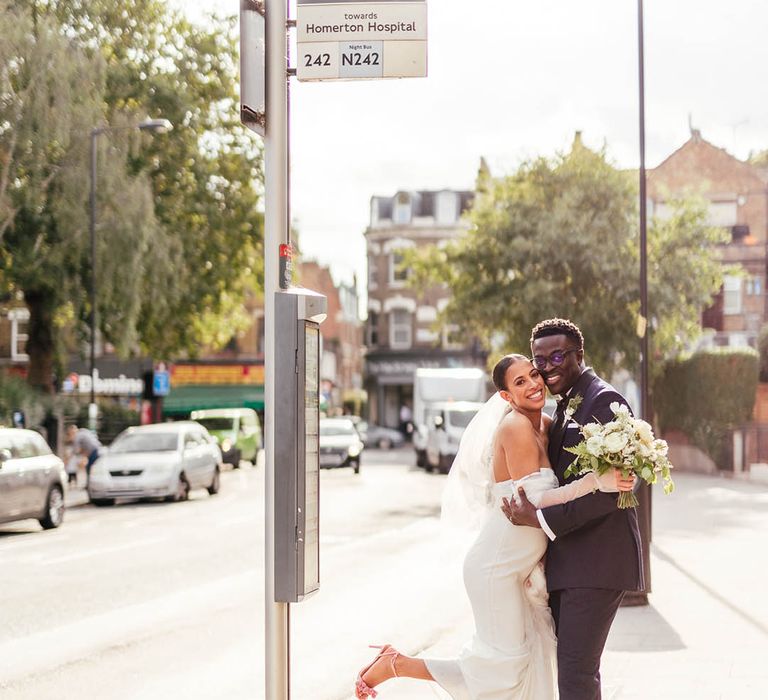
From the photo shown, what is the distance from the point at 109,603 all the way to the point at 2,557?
166 inches

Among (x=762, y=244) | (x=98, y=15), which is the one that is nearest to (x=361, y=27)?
(x=98, y=15)

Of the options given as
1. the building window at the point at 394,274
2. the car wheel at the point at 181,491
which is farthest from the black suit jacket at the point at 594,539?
the building window at the point at 394,274

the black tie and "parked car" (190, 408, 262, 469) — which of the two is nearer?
the black tie

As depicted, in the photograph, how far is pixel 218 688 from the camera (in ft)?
23.8

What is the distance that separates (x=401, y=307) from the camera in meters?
72.2

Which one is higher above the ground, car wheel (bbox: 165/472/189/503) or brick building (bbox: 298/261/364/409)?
brick building (bbox: 298/261/364/409)

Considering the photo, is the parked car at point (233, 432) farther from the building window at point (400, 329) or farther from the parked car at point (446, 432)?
the building window at point (400, 329)

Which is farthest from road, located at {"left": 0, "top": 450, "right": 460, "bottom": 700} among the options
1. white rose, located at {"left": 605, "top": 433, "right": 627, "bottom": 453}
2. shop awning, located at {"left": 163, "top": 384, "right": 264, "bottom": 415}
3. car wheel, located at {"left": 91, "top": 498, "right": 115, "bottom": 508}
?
shop awning, located at {"left": 163, "top": 384, "right": 264, "bottom": 415}

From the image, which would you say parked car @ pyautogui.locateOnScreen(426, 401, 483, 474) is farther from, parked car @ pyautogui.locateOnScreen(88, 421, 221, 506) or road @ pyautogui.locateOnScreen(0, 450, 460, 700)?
road @ pyautogui.locateOnScreen(0, 450, 460, 700)

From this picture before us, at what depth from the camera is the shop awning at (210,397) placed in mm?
62531

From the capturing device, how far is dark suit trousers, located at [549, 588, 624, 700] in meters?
4.60

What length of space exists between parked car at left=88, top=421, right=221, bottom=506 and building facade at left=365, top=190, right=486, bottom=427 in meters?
43.9

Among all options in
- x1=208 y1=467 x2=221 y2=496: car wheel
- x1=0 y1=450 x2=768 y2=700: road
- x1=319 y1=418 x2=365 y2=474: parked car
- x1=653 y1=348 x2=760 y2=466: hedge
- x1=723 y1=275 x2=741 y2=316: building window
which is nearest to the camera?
x1=0 y1=450 x2=768 y2=700: road

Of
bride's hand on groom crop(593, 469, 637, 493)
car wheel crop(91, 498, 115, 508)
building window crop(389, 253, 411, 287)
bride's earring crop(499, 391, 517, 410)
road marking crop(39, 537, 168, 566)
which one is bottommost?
car wheel crop(91, 498, 115, 508)
